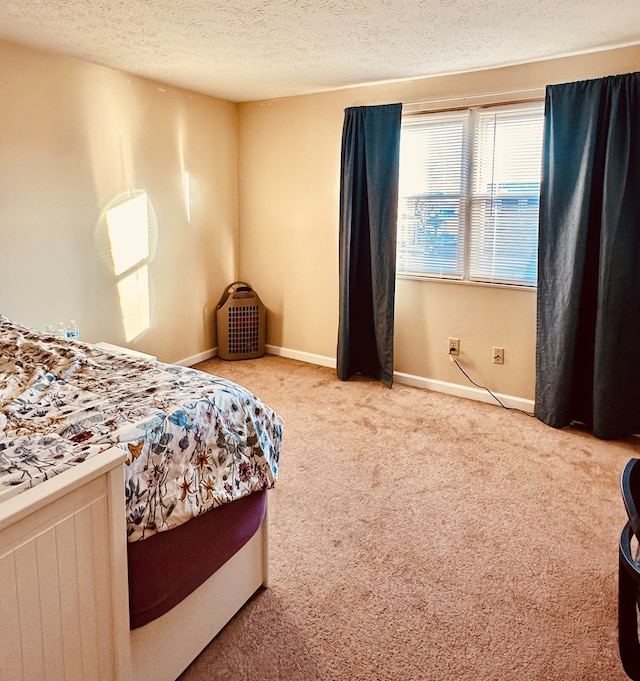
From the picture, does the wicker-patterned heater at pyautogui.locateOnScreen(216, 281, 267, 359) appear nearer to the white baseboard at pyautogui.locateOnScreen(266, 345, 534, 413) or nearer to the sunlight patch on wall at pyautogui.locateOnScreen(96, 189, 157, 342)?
the white baseboard at pyautogui.locateOnScreen(266, 345, 534, 413)

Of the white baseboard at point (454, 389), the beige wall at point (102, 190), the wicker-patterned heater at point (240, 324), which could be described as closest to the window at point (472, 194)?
the white baseboard at point (454, 389)

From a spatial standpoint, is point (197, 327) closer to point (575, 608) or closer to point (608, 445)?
point (608, 445)

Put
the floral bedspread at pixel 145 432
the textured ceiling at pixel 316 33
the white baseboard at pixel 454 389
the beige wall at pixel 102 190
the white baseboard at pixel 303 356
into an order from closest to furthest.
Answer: the floral bedspread at pixel 145 432 < the textured ceiling at pixel 316 33 < the beige wall at pixel 102 190 < the white baseboard at pixel 454 389 < the white baseboard at pixel 303 356

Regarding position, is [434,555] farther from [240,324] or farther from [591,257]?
[240,324]

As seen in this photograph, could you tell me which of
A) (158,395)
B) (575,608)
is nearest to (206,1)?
(158,395)

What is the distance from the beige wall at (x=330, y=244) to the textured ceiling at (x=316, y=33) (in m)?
0.14

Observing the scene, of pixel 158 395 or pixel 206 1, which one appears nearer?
pixel 158 395

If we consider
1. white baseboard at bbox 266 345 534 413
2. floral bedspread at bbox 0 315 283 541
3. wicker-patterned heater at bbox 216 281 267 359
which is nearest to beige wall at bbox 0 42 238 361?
wicker-patterned heater at bbox 216 281 267 359

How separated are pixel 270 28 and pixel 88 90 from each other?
141 centimetres

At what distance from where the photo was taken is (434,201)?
12.5 ft

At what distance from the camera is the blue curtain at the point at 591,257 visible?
117 inches

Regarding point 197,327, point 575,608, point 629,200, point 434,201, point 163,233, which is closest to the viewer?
point 575,608

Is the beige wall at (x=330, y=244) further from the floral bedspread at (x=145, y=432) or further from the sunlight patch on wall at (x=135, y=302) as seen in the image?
the floral bedspread at (x=145, y=432)

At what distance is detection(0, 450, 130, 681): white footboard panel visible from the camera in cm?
99
